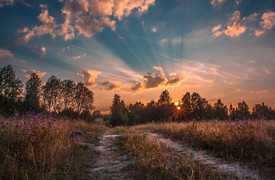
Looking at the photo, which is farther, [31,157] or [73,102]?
[73,102]

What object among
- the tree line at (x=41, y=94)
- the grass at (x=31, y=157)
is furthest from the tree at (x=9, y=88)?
the grass at (x=31, y=157)

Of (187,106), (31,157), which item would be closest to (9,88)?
(31,157)

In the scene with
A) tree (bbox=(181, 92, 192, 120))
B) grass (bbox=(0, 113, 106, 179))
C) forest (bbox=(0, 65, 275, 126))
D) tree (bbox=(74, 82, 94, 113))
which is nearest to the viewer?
grass (bbox=(0, 113, 106, 179))

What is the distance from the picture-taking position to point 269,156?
382 cm

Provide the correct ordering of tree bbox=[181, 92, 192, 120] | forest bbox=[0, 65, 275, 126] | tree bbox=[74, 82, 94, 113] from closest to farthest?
forest bbox=[0, 65, 275, 126]
tree bbox=[74, 82, 94, 113]
tree bbox=[181, 92, 192, 120]

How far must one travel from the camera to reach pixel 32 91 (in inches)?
1212

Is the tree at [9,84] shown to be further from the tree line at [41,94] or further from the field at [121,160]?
the field at [121,160]

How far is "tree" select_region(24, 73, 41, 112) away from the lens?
28.4m

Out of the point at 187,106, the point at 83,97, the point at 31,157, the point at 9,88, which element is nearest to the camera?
the point at 31,157

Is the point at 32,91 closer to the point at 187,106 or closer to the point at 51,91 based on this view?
the point at 51,91

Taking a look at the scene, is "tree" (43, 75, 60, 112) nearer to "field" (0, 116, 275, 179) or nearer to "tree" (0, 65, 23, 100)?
"tree" (0, 65, 23, 100)

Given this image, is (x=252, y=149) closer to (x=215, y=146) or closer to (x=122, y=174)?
(x=215, y=146)

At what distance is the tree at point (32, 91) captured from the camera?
2841cm

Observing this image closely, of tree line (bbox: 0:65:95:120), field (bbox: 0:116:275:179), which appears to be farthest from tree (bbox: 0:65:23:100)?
field (bbox: 0:116:275:179)
